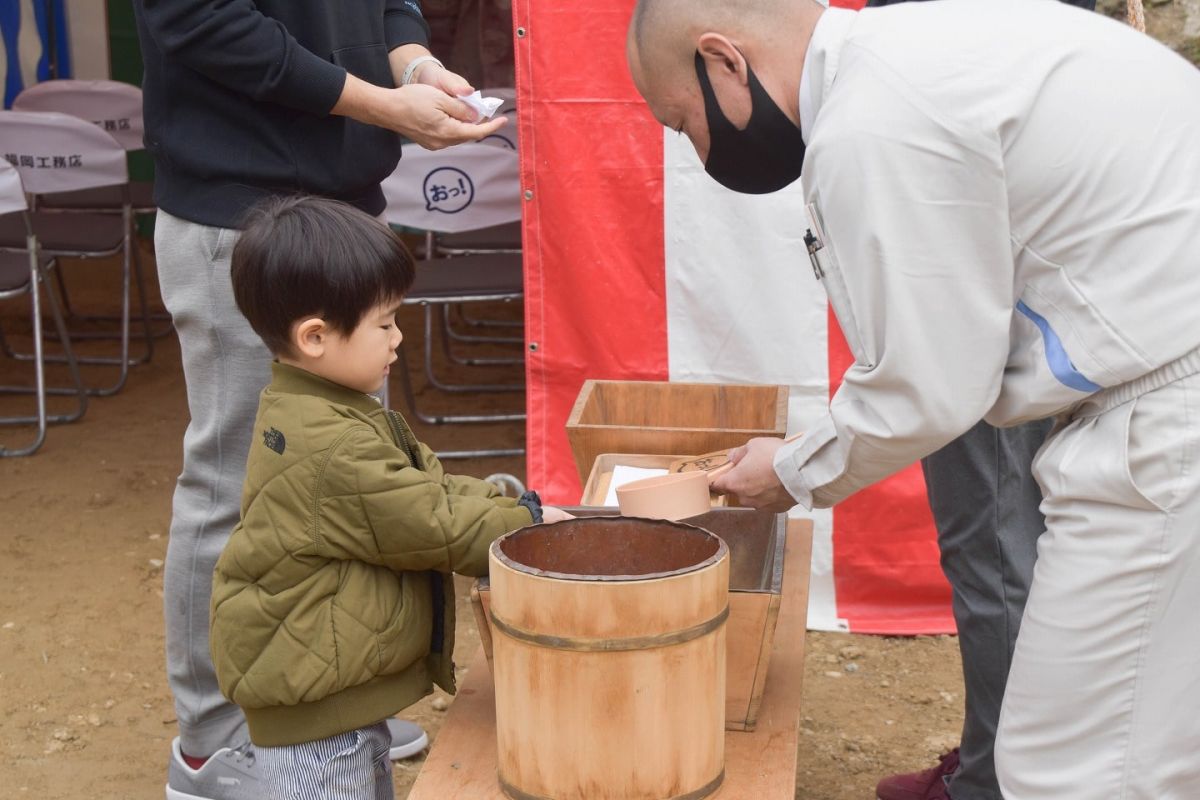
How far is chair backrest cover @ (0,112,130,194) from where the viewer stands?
5.23 metres

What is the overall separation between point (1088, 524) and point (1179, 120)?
497mm

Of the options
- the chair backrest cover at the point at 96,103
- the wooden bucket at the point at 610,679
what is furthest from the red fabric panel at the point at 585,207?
the chair backrest cover at the point at 96,103

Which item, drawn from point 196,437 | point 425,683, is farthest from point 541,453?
point 425,683

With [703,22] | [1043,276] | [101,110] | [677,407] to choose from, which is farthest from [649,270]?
[101,110]

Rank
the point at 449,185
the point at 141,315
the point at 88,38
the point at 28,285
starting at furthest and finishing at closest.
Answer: the point at 88,38 → the point at 141,315 → the point at 28,285 → the point at 449,185

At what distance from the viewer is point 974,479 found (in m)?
2.49

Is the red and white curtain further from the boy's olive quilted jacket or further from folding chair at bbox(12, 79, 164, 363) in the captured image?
folding chair at bbox(12, 79, 164, 363)

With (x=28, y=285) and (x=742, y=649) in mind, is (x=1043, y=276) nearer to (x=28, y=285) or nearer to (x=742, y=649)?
(x=742, y=649)

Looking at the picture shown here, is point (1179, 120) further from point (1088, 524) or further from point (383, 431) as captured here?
point (383, 431)

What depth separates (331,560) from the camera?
1970 millimetres

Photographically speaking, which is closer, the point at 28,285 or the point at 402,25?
the point at 402,25

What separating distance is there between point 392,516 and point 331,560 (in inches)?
5.3

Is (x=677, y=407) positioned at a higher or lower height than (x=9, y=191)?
lower

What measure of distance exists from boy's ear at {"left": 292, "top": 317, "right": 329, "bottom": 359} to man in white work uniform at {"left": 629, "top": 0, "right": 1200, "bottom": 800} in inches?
23.7
